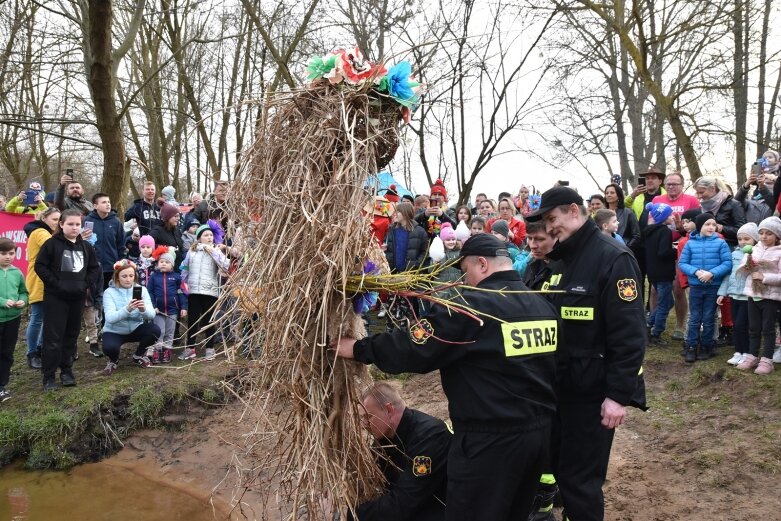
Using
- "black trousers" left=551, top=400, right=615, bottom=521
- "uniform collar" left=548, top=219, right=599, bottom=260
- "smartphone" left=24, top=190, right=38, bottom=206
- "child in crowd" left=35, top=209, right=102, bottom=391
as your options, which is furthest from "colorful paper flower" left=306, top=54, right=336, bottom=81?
"smartphone" left=24, top=190, right=38, bottom=206

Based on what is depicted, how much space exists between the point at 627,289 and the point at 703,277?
3241 mm

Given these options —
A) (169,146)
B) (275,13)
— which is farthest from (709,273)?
(169,146)

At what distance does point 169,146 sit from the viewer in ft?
58.3

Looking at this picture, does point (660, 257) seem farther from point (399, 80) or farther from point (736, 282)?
point (399, 80)

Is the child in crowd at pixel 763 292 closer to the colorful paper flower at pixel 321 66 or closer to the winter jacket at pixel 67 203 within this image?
the colorful paper flower at pixel 321 66

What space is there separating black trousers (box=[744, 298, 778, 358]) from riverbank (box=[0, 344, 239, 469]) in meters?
4.65

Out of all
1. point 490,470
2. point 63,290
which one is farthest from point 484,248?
point 63,290

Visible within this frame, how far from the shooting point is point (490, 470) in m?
2.42

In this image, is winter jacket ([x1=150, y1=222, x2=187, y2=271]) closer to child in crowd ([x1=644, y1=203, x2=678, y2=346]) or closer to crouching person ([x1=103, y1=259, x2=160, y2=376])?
crouching person ([x1=103, y1=259, x2=160, y2=376])

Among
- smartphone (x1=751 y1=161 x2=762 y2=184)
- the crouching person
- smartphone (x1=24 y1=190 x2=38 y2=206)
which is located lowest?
the crouching person

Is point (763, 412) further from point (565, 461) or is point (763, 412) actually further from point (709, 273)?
point (565, 461)

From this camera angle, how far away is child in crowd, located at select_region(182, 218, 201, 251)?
24.0 feet

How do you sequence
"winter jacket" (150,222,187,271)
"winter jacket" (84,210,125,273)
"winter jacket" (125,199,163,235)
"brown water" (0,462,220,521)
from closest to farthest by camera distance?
"brown water" (0,462,220,521) → "winter jacket" (84,210,125,273) → "winter jacket" (150,222,187,271) → "winter jacket" (125,199,163,235)

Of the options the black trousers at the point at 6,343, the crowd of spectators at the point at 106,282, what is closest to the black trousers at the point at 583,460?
the crowd of spectators at the point at 106,282
